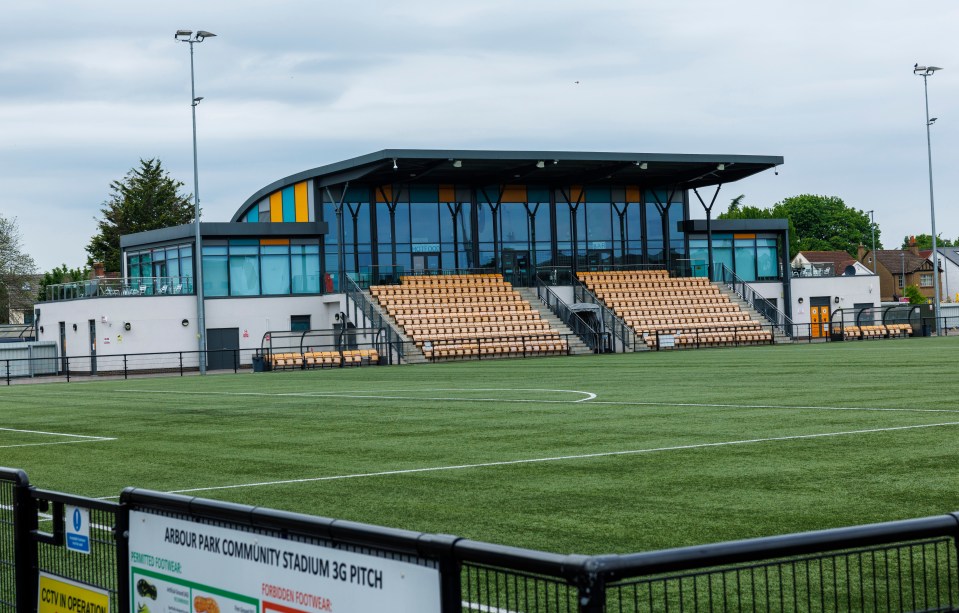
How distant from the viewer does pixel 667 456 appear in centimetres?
1396

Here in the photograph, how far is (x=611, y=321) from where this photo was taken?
191 feet

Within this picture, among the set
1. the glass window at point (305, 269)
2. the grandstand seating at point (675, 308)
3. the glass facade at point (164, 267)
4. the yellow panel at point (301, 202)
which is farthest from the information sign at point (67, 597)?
the yellow panel at point (301, 202)

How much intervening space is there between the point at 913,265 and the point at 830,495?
12816cm

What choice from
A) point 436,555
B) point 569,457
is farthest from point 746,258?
point 436,555

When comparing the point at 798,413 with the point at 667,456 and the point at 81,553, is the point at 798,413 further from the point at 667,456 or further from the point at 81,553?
the point at 81,553

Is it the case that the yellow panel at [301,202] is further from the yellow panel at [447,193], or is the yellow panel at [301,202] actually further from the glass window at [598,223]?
the glass window at [598,223]

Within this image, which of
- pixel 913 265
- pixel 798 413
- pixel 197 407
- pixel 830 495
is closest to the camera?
pixel 830 495

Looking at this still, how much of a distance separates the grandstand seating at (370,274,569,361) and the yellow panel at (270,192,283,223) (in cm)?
928

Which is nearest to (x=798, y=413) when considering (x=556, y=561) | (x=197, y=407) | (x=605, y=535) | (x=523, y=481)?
(x=523, y=481)

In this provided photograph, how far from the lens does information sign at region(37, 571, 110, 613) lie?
496 centimetres

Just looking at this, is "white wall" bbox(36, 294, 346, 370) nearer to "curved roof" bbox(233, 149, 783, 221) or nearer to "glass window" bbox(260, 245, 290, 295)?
"glass window" bbox(260, 245, 290, 295)

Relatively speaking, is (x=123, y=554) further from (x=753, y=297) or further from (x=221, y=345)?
(x=753, y=297)

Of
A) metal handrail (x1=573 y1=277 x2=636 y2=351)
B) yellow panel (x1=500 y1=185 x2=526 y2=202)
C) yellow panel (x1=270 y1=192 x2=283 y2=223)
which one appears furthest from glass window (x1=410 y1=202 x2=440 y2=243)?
metal handrail (x1=573 y1=277 x2=636 y2=351)

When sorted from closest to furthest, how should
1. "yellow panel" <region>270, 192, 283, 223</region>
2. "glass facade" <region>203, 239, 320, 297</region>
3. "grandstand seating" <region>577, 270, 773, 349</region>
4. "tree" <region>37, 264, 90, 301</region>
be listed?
"glass facade" <region>203, 239, 320, 297</region> → "grandstand seating" <region>577, 270, 773, 349</region> → "yellow panel" <region>270, 192, 283, 223</region> → "tree" <region>37, 264, 90, 301</region>
